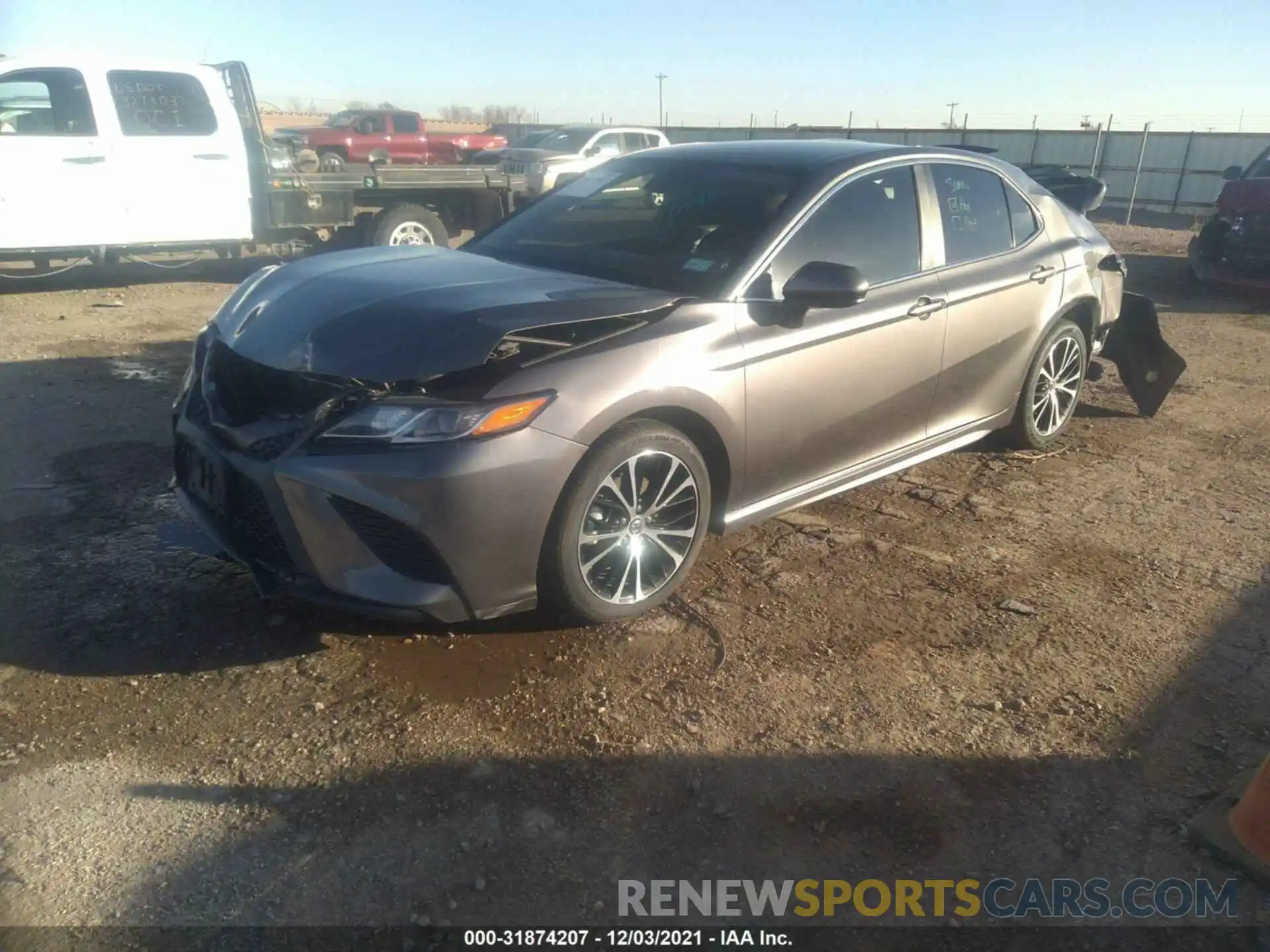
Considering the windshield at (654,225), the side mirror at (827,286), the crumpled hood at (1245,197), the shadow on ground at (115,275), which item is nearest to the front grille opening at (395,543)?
the windshield at (654,225)

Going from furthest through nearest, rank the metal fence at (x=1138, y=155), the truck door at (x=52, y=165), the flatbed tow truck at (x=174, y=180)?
1. the metal fence at (x=1138, y=155)
2. the flatbed tow truck at (x=174, y=180)
3. the truck door at (x=52, y=165)

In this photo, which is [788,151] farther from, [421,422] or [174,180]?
[174,180]

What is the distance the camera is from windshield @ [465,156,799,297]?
12.5 ft

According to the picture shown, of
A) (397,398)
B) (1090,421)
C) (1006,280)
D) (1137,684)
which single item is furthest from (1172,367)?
(397,398)

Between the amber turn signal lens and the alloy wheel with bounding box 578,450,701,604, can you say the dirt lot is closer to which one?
the alloy wheel with bounding box 578,450,701,604

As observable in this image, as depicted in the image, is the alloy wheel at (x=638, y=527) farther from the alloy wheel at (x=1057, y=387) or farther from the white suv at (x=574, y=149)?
the white suv at (x=574, y=149)

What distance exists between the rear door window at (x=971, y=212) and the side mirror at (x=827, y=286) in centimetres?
113

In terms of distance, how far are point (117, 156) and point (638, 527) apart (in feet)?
25.5

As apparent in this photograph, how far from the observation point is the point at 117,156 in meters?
8.76

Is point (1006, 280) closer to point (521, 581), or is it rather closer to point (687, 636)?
point (687, 636)

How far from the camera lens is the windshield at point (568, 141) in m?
19.0

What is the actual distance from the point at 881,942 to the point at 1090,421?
15.8 feet

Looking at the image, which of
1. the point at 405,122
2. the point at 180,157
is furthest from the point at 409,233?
the point at 405,122

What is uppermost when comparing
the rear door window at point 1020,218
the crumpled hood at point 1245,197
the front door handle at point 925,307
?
the rear door window at point 1020,218
